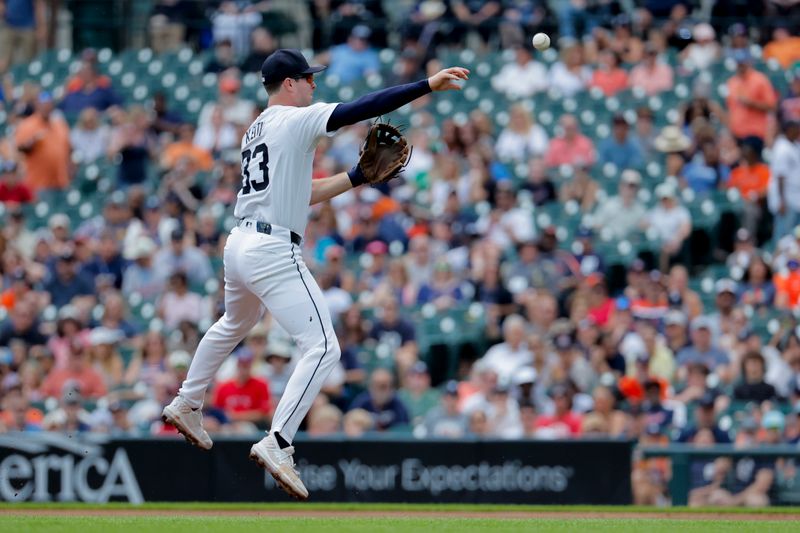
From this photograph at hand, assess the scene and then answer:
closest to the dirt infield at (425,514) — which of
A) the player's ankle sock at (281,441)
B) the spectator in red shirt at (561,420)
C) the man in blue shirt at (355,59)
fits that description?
the player's ankle sock at (281,441)

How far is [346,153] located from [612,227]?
2.64 meters

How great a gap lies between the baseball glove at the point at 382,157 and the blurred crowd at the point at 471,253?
330cm

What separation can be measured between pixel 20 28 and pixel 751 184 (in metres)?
9.06

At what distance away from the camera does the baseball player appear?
696 centimetres

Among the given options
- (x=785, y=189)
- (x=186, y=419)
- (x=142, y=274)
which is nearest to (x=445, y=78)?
(x=186, y=419)

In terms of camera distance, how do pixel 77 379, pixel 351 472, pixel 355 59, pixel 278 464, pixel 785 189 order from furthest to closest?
pixel 355 59, pixel 785 189, pixel 77 379, pixel 351 472, pixel 278 464

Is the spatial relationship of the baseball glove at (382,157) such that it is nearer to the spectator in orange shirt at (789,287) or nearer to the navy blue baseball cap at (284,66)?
the navy blue baseball cap at (284,66)

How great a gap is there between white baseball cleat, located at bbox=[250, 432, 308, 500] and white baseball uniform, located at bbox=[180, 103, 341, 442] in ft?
0.27

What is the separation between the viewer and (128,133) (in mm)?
15078

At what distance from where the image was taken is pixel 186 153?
581 inches

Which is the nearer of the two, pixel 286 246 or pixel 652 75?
pixel 286 246

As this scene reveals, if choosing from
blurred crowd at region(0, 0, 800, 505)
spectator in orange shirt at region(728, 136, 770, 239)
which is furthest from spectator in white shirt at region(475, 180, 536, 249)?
spectator in orange shirt at region(728, 136, 770, 239)

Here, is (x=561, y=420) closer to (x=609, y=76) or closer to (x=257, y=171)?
(x=257, y=171)

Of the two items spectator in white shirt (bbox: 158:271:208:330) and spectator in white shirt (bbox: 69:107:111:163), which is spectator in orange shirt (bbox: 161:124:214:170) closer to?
spectator in white shirt (bbox: 69:107:111:163)
